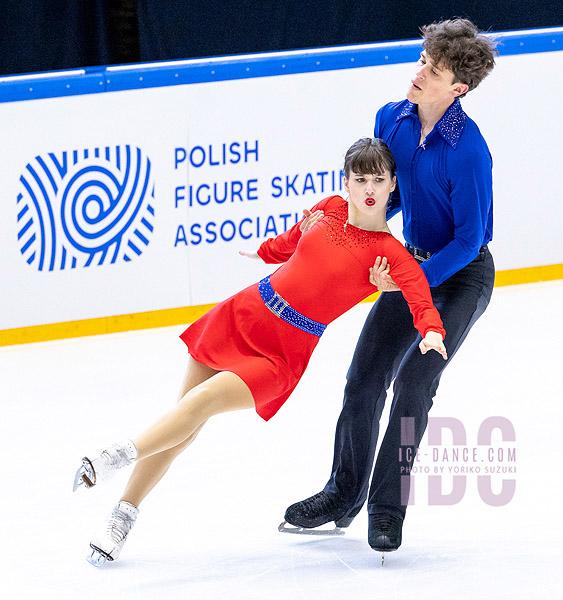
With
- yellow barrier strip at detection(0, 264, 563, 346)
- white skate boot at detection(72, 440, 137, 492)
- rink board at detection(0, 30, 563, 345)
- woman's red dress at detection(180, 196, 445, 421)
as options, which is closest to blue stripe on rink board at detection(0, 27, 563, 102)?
rink board at detection(0, 30, 563, 345)

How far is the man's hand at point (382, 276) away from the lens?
3125mm

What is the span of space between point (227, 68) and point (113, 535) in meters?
3.02

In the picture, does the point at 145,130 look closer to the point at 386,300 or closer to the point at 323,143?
the point at 323,143

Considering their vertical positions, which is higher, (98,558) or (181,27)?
(181,27)

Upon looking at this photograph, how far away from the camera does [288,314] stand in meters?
3.20

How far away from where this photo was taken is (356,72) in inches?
235

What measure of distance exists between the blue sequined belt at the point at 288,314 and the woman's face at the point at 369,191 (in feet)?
1.07

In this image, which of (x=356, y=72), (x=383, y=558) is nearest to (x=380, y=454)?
(x=383, y=558)

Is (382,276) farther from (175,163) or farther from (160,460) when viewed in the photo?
(175,163)

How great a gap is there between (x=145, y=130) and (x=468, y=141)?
107 inches

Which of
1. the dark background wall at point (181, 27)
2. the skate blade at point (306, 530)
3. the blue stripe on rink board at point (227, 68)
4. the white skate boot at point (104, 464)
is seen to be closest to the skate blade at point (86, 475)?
the white skate boot at point (104, 464)

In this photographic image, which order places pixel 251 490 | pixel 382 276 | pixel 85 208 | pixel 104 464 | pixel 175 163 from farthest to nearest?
pixel 175 163 → pixel 85 208 → pixel 251 490 → pixel 382 276 → pixel 104 464

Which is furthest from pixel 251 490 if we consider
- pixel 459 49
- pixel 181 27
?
pixel 181 27

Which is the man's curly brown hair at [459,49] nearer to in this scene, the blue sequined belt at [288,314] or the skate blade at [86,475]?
the blue sequined belt at [288,314]
